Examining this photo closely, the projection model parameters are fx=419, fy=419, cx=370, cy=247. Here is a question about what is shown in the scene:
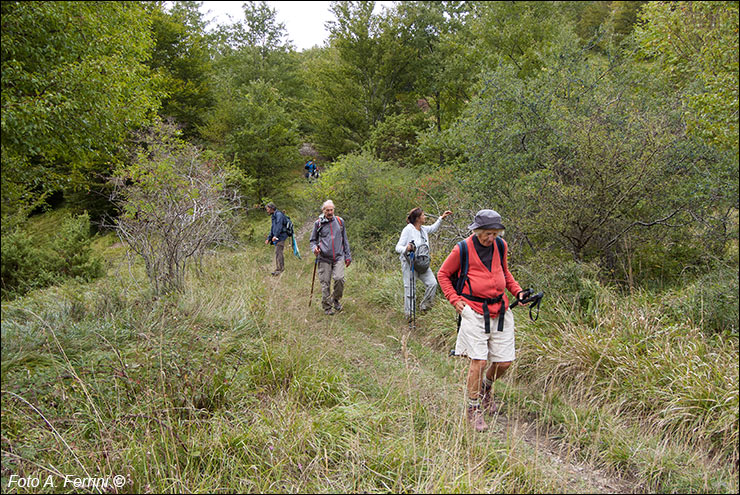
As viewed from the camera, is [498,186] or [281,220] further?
[281,220]

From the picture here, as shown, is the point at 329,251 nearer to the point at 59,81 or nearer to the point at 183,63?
the point at 59,81

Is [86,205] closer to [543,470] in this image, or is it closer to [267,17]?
[267,17]

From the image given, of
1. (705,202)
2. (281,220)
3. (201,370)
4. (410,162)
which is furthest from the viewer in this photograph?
(410,162)

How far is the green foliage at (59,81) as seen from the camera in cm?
336

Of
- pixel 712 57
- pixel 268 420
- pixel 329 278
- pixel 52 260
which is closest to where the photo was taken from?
pixel 268 420

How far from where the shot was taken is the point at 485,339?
12.9 ft

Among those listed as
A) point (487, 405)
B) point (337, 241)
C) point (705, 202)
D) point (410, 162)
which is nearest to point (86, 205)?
point (410, 162)

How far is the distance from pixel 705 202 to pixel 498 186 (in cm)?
300

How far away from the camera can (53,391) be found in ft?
11.6

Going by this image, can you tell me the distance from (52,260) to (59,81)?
7012 millimetres

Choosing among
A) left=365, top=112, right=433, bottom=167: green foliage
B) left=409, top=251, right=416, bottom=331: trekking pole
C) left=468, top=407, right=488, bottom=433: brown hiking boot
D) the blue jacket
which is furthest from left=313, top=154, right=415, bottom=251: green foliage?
left=468, top=407, right=488, bottom=433: brown hiking boot

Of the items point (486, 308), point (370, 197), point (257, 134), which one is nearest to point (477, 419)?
point (486, 308)

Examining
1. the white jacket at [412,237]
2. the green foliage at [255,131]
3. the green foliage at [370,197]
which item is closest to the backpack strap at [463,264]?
the white jacket at [412,237]

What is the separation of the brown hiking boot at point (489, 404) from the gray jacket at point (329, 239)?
13.0 feet
